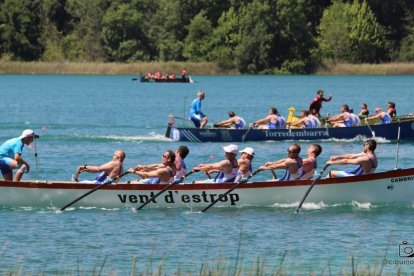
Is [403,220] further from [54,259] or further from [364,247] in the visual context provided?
[54,259]

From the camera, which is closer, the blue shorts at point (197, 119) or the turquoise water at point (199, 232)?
the turquoise water at point (199, 232)

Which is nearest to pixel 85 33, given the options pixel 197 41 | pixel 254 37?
pixel 197 41

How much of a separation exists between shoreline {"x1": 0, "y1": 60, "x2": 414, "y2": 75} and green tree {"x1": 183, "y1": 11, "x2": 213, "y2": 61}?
1.30 metres

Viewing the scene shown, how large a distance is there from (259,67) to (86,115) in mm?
62584

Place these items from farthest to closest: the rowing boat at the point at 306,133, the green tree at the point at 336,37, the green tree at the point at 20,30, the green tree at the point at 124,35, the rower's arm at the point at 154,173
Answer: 1. the green tree at the point at 20,30
2. the green tree at the point at 124,35
3. the green tree at the point at 336,37
4. the rowing boat at the point at 306,133
5. the rower's arm at the point at 154,173

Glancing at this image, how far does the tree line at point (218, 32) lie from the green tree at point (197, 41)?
107mm

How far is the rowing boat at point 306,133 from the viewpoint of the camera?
4922 cm

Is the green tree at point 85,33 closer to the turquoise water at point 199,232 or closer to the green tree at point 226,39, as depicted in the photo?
the green tree at point 226,39

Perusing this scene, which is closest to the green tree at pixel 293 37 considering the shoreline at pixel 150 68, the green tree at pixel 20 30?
the shoreline at pixel 150 68

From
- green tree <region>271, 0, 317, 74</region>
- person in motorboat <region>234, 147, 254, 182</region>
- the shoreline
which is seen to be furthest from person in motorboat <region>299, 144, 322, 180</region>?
green tree <region>271, 0, 317, 74</region>

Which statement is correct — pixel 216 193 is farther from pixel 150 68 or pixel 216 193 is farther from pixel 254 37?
pixel 254 37

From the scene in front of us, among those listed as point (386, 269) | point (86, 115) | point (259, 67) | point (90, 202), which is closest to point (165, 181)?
point (90, 202)

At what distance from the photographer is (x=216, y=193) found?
30.1 meters

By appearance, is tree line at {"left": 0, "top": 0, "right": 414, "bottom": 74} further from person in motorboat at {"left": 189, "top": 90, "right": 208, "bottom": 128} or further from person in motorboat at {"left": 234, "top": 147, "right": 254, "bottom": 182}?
person in motorboat at {"left": 234, "top": 147, "right": 254, "bottom": 182}
